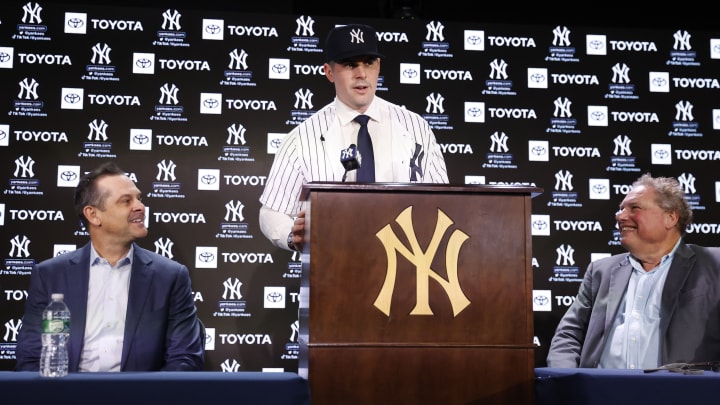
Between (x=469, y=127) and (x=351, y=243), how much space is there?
3.49 metres

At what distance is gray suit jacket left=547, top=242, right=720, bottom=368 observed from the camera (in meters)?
3.13

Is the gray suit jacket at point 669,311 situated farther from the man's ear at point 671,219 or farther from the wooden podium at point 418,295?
the wooden podium at point 418,295

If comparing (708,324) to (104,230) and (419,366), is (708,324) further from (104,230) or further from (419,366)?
(104,230)

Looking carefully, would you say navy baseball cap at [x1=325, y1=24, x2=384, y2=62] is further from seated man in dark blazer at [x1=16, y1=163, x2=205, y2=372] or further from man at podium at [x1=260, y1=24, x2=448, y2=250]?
seated man in dark blazer at [x1=16, y1=163, x2=205, y2=372]

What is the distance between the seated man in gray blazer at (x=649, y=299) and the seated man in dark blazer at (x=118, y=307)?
148 cm

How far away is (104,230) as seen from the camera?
333 cm

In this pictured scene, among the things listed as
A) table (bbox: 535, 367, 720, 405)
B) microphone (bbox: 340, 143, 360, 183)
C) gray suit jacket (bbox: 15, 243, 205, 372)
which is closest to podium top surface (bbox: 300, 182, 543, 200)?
microphone (bbox: 340, 143, 360, 183)

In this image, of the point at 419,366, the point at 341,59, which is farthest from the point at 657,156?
the point at 419,366

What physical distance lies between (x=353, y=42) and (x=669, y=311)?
160cm

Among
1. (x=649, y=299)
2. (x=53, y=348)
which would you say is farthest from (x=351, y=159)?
(x=649, y=299)

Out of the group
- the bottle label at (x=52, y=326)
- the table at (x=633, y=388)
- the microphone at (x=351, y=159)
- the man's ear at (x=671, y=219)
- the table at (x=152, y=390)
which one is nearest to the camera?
the table at (x=152, y=390)

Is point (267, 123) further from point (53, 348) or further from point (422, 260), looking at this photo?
point (422, 260)

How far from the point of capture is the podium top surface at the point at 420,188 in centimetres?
188

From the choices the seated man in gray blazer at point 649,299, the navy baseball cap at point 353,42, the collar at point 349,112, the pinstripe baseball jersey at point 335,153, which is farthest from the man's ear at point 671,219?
the navy baseball cap at point 353,42
